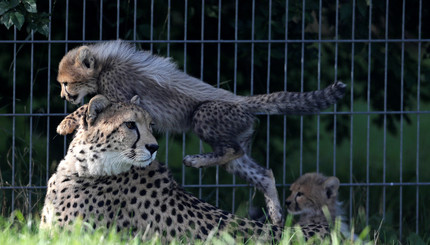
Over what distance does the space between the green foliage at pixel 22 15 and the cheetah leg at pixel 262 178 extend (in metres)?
1.49

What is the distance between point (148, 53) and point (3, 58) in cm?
172

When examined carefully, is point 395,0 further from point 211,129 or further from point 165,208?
point 165,208

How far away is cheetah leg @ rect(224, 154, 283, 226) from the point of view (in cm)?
535

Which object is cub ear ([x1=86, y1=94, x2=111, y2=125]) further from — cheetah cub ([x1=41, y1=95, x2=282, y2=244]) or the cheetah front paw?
the cheetah front paw

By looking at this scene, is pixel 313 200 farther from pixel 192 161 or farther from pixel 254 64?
pixel 254 64

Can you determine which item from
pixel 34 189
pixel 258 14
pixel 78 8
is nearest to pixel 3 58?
pixel 78 8

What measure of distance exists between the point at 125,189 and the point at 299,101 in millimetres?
1644

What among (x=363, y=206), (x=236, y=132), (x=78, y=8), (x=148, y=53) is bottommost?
(x=363, y=206)

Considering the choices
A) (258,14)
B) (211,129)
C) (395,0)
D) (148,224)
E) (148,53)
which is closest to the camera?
(148,224)

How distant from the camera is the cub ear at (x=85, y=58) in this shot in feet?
17.6

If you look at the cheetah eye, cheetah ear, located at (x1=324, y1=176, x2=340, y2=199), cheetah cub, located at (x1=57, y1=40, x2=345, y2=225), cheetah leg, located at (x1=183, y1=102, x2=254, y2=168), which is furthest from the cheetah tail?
the cheetah eye

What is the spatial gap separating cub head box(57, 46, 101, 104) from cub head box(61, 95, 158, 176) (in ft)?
4.23

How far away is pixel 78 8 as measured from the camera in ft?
21.5

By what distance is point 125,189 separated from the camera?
4.09 metres
